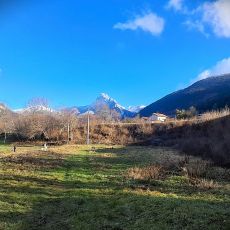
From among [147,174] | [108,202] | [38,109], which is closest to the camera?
[108,202]

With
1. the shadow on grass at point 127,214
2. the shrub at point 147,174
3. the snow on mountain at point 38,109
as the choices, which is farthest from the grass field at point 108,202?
the snow on mountain at point 38,109

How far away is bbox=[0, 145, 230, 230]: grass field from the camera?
51.4 ft

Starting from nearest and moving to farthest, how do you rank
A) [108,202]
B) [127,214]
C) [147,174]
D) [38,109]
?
[127,214], [108,202], [147,174], [38,109]

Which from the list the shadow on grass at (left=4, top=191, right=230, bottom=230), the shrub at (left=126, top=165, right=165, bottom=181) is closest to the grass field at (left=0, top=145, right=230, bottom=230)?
the shadow on grass at (left=4, top=191, right=230, bottom=230)

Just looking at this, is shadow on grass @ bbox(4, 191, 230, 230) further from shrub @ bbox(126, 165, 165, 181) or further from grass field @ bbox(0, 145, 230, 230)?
shrub @ bbox(126, 165, 165, 181)

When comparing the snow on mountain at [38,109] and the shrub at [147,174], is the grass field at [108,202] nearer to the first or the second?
the shrub at [147,174]

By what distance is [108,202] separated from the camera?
19.1 m

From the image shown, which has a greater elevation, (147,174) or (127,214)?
(147,174)

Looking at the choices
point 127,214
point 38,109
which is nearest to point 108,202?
point 127,214

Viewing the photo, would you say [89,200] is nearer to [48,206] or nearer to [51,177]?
[48,206]

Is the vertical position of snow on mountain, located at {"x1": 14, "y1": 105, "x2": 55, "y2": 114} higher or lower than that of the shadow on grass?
higher

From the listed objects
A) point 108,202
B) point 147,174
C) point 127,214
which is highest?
Result: point 147,174

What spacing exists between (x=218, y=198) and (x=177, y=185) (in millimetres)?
4179

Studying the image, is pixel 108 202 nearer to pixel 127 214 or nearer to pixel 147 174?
pixel 127 214
